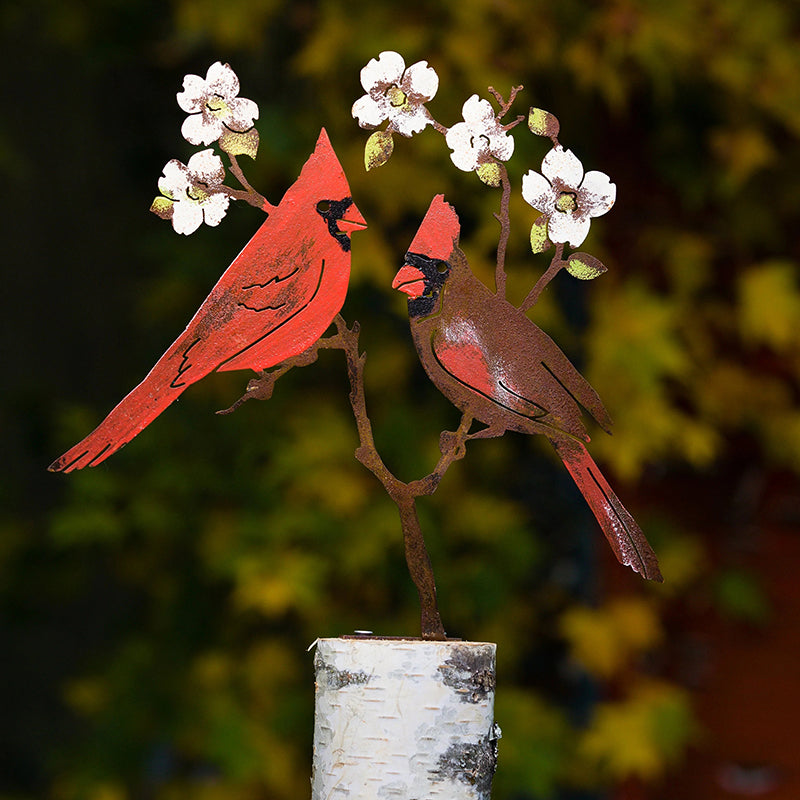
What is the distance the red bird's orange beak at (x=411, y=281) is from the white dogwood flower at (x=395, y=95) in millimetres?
127

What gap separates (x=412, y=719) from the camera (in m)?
0.92

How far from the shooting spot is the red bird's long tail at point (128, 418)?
0.92 m

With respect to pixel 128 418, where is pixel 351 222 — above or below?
above

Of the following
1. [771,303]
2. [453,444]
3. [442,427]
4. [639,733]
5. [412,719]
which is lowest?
[639,733]

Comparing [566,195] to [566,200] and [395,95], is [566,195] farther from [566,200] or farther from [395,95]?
[395,95]

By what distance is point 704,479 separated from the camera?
2.27 meters

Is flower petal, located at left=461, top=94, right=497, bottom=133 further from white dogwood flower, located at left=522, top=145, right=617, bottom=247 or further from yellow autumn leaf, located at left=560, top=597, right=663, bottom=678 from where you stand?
yellow autumn leaf, located at left=560, top=597, right=663, bottom=678

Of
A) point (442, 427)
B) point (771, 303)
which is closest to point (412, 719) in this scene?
point (442, 427)

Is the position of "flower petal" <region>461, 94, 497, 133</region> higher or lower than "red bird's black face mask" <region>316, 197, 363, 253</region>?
higher

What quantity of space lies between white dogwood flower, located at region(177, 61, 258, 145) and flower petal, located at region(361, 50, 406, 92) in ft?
0.34

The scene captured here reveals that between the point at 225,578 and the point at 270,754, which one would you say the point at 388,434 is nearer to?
the point at 225,578

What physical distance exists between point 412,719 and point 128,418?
1.14 ft

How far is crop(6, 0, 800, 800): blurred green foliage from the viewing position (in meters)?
1.90

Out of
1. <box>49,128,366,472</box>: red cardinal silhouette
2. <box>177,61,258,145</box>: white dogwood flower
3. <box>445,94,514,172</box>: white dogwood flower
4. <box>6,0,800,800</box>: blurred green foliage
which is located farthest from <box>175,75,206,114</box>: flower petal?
<box>6,0,800,800</box>: blurred green foliage
